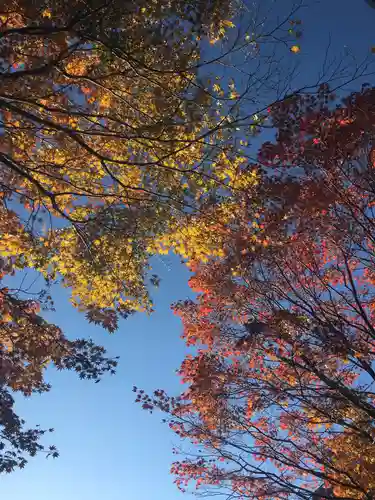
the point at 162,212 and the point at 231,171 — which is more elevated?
the point at 231,171

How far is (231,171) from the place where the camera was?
22.0ft

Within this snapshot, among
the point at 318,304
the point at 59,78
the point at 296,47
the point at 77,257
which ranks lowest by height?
the point at 77,257

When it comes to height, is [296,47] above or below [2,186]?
above

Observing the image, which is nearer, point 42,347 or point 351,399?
point 351,399

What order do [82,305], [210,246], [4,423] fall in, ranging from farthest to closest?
[4,423]
[82,305]
[210,246]

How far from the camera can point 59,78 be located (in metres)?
5.84

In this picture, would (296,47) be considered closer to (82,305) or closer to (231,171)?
(231,171)

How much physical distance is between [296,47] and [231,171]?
2.08 metres

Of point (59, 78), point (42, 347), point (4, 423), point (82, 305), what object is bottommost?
point (4, 423)

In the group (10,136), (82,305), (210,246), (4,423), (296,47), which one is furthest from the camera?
(4,423)

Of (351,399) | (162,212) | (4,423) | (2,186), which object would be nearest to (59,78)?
(2,186)

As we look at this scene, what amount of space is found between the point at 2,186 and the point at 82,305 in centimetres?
268

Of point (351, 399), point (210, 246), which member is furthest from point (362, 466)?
point (210, 246)

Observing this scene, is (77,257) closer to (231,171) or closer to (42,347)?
(42,347)
